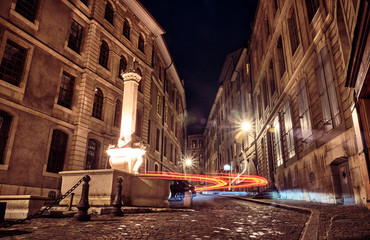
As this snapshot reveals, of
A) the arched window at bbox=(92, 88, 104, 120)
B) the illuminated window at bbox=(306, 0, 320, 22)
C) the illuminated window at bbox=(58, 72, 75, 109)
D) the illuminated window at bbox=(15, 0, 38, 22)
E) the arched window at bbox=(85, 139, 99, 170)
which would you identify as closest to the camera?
the illuminated window at bbox=(306, 0, 320, 22)

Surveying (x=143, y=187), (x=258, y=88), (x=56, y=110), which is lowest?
(x=143, y=187)

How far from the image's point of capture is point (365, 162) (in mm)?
6156

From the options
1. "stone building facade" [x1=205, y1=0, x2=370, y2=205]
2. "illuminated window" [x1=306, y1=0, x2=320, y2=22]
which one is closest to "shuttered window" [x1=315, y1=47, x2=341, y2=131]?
"stone building facade" [x1=205, y1=0, x2=370, y2=205]

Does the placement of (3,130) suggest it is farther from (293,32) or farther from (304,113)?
(293,32)

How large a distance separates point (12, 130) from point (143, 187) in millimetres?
7216

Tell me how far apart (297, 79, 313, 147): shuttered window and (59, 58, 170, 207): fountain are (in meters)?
6.96

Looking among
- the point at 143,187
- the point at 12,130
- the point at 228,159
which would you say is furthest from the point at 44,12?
the point at 228,159

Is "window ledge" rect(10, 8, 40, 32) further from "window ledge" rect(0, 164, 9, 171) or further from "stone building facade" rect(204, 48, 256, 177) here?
"stone building facade" rect(204, 48, 256, 177)

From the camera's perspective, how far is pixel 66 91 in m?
16.0

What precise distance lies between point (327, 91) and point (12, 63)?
14485mm

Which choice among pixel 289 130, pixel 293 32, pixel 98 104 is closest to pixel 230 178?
pixel 289 130

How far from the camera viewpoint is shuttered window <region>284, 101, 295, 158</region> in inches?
572

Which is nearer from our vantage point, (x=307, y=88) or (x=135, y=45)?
(x=307, y=88)

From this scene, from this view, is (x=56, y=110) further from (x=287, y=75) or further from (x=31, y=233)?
(x=287, y=75)
